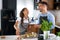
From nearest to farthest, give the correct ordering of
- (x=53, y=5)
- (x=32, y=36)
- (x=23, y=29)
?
(x=32, y=36), (x=23, y=29), (x=53, y=5)

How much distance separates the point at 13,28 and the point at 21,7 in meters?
0.62

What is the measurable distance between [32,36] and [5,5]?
2029 millimetres

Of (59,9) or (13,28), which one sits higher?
(59,9)

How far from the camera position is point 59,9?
180 inches

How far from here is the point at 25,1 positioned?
438 centimetres

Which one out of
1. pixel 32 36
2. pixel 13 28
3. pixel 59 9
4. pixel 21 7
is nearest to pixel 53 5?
pixel 59 9

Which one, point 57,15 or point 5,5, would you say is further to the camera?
point 57,15

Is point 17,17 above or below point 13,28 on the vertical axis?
above

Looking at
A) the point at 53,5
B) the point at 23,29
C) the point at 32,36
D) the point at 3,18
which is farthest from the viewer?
the point at 53,5

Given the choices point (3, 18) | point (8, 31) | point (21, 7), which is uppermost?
point (21, 7)

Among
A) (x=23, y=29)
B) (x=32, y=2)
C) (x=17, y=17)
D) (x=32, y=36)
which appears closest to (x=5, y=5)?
(x=17, y=17)

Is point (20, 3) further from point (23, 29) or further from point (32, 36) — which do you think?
point (32, 36)

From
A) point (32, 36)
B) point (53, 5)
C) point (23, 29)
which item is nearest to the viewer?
point (32, 36)

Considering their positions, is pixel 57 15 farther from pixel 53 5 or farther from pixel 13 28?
pixel 13 28
